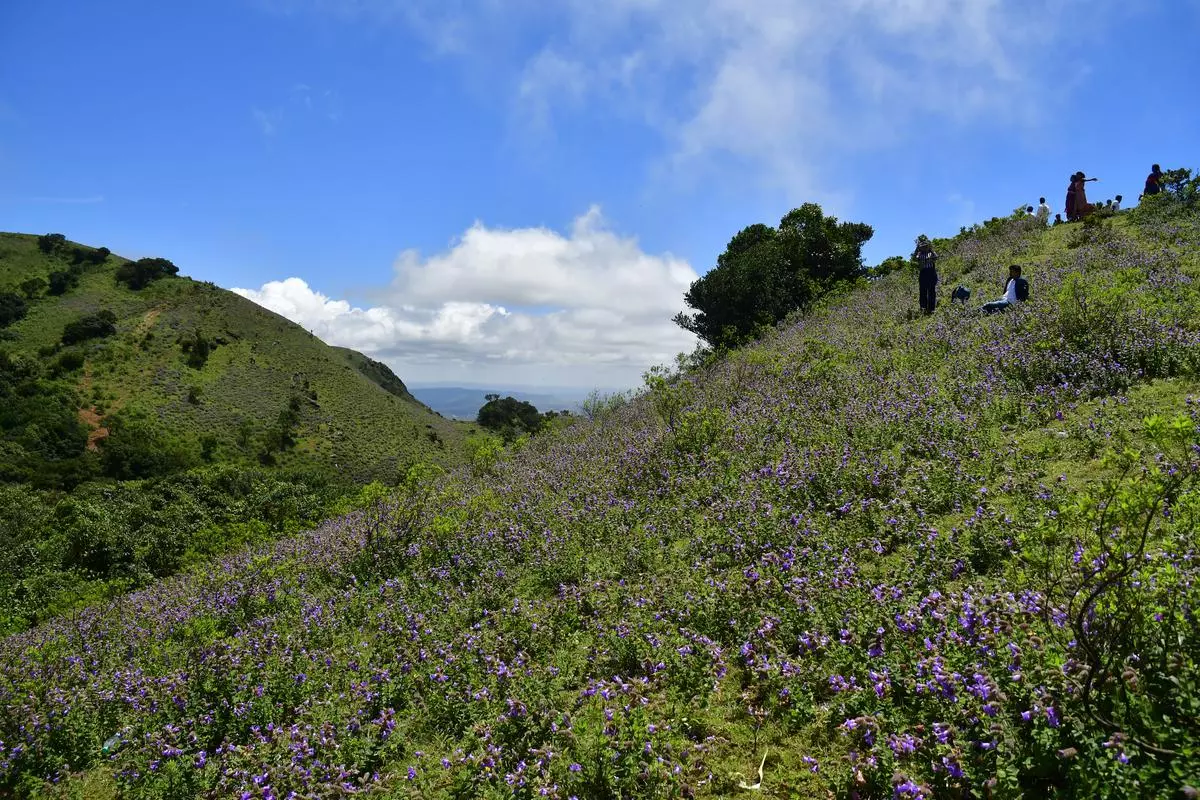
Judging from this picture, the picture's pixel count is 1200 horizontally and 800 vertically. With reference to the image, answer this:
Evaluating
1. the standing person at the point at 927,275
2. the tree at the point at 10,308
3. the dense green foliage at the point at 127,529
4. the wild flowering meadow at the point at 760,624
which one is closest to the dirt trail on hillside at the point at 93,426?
the dense green foliage at the point at 127,529

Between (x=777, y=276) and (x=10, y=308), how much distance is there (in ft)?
340

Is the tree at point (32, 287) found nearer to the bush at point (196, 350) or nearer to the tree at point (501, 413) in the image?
the bush at point (196, 350)

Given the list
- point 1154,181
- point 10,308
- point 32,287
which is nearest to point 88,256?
point 32,287

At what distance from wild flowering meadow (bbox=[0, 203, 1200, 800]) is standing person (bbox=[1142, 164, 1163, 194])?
17245 millimetres

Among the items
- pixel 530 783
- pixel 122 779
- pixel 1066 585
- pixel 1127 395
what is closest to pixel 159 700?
pixel 122 779

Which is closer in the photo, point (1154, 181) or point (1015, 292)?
point (1015, 292)

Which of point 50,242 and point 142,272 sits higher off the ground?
point 50,242

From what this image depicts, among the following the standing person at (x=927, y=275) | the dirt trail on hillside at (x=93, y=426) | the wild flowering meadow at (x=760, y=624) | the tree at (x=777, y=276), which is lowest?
the wild flowering meadow at (x=760, y=624)

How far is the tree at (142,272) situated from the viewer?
302ft

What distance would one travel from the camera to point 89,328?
76.6 m

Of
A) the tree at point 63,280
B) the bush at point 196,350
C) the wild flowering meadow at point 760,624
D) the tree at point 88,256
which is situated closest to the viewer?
the wild flowering meadow at point 760,624

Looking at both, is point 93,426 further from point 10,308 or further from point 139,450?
point 10,308

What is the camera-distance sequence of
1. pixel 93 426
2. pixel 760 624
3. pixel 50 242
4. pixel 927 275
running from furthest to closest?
pixel 50 242 → pixel 93 426 → pixel 927 275 → pixel 760 624

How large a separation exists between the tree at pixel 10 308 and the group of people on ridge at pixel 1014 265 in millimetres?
109187
